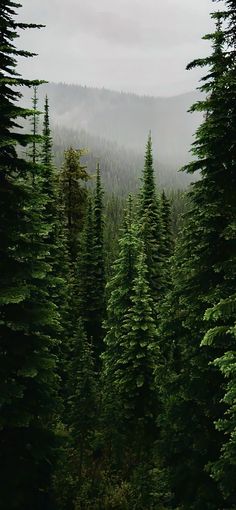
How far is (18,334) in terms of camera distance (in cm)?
A: 1074

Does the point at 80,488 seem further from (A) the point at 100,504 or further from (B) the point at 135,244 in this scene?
(B) the point at 135,244

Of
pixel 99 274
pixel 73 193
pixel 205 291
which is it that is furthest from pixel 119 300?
pixel 73 193

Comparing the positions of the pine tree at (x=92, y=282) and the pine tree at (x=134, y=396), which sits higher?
the pine tree at (x=92, y=282)

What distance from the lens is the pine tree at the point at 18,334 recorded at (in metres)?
9.88

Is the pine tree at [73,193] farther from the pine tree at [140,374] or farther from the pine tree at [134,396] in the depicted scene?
the pine tree at [140,374]

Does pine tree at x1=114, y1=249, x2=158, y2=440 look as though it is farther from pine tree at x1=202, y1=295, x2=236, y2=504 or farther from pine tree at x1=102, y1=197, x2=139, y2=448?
pine tree at x1=202, y1=295, x2=236, y2=504

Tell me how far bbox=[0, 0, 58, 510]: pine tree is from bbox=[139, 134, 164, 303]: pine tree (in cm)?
1896

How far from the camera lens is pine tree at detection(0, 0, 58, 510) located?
32.4ft

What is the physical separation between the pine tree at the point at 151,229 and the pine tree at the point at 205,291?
1683 centimetres

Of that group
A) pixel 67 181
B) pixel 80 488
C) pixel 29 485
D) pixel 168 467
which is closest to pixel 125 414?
pixel 80 488

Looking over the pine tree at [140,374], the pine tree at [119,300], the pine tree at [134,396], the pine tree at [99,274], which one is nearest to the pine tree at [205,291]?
the pine tree at [134,396]

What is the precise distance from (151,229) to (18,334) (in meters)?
22.7

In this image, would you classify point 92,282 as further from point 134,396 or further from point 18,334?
point 18,334

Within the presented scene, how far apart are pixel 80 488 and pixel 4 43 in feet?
57.6
